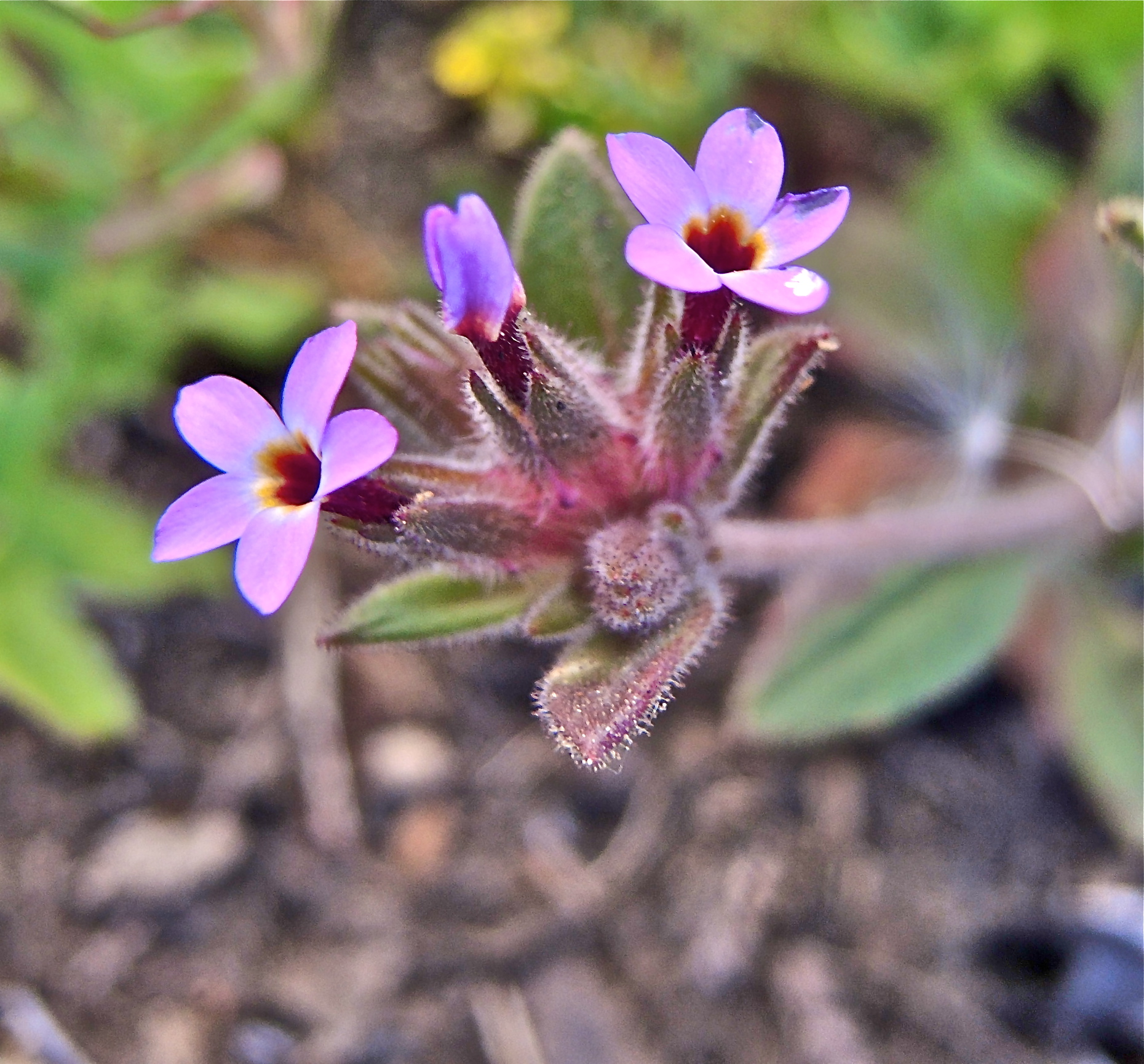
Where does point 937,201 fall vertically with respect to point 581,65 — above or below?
below

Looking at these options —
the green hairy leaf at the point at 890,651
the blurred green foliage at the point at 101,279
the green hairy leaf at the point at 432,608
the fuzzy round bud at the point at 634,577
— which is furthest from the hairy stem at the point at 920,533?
the blurred green foliage at the point at 101,279

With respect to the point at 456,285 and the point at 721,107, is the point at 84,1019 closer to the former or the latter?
the point at 456,285

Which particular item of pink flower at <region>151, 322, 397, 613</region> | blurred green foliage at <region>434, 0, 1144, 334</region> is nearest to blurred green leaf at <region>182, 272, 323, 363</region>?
blurred green foliage at <region>434, 0, 1144, 334</region>

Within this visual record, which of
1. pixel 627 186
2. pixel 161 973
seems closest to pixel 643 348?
pixel 627 186

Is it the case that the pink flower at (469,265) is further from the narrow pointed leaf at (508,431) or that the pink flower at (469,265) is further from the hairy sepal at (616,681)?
the hairy sepal at (616,681)

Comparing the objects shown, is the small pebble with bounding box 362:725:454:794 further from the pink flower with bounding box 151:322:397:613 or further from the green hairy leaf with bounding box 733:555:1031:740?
the pink flower with bounding box 151:322:397:613

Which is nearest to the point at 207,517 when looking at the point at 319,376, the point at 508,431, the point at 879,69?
the point at 319,376

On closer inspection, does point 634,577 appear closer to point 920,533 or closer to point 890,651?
point 920,533
